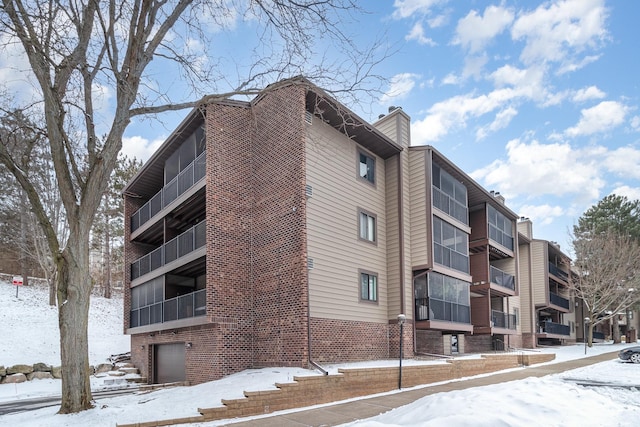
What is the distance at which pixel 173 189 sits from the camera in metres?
18.3

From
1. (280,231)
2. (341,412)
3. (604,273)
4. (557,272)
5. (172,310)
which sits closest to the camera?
(341,412)

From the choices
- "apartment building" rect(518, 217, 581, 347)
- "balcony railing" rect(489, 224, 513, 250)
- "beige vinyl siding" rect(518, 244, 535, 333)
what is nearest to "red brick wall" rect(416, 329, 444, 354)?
"balcony railing" rect(489, 224, 513, 250)

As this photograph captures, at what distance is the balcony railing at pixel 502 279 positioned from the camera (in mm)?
25125

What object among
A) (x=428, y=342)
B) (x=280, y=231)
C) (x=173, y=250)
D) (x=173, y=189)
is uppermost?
(x=173, y=189)

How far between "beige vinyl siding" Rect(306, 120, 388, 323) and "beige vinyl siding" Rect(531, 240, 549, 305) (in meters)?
20.1

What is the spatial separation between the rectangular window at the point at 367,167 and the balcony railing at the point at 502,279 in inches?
422

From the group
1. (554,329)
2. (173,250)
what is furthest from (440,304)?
(554,329)

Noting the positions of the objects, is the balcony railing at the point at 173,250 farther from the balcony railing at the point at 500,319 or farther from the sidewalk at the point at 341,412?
the balcony railing at the point at 500,319

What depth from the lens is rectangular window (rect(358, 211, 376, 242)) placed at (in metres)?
17.2

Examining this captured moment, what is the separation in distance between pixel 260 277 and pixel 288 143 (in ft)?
15.0

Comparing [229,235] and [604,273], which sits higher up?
[229,235]

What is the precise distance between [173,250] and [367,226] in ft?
24.7

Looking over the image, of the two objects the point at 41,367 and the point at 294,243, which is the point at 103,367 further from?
the point at 294,243

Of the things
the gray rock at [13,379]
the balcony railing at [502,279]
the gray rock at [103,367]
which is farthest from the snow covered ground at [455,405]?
the balcony railing at [502,279]
